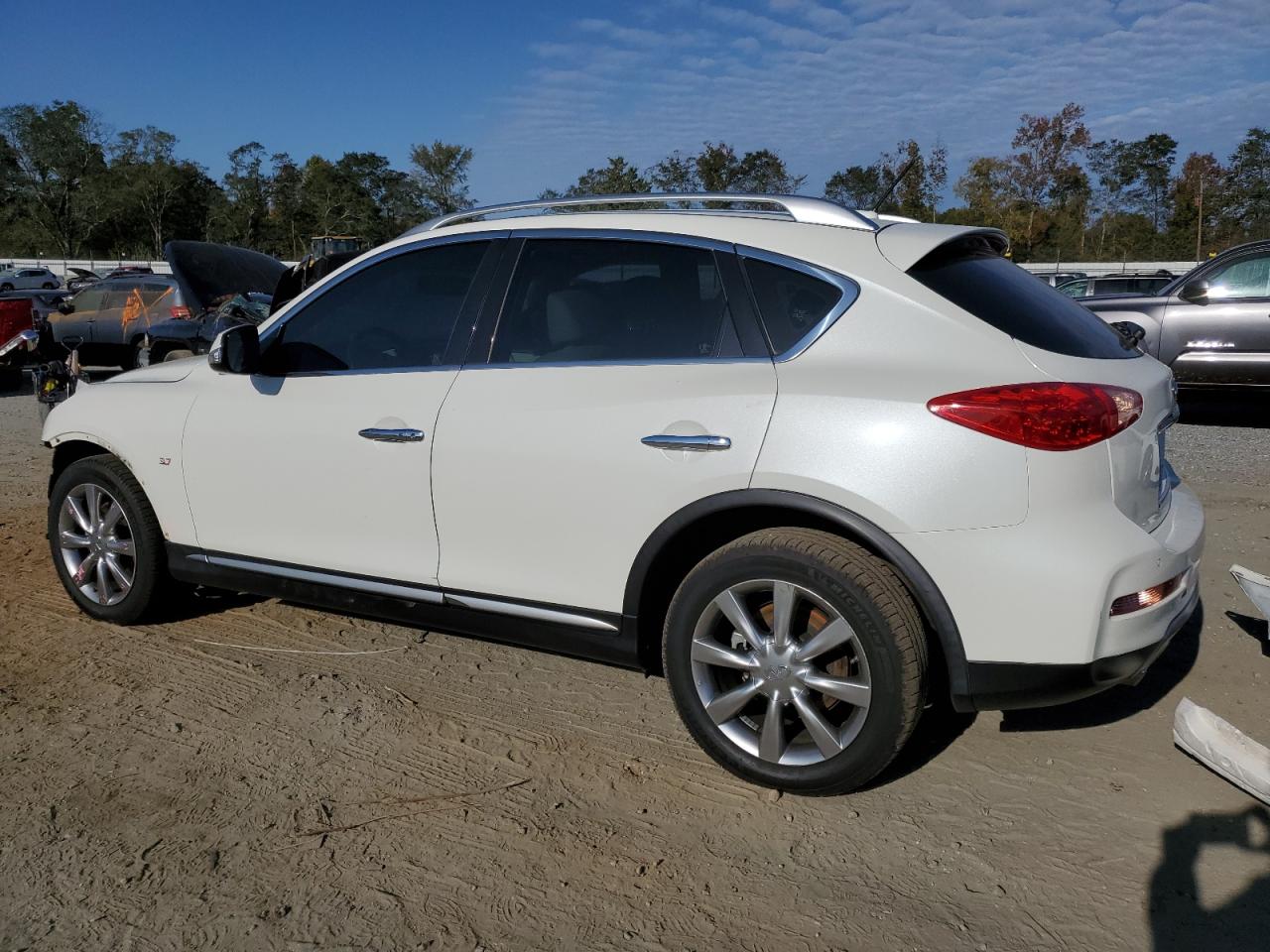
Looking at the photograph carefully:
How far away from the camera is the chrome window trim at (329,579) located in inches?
143

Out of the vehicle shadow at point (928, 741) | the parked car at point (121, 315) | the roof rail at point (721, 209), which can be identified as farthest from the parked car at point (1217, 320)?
the parked car at point (121, 315)

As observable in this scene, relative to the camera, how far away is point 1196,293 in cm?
988

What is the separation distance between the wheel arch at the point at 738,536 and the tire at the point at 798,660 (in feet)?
0.19

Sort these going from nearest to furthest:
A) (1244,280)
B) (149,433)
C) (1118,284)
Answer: (149,433) < (1244,280) < (1118,284)

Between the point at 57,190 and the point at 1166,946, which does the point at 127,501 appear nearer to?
the point at 1166,946

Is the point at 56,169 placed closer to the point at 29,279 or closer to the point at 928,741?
the point at 29,279

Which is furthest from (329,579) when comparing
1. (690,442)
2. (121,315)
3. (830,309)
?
(121,315)

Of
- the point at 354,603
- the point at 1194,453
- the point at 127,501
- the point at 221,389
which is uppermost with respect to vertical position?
the point at 221,389

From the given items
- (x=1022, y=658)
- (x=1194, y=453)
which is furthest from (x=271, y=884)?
(x=1194, y=453)

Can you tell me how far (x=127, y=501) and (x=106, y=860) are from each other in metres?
1.98

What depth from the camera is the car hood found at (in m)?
4.29

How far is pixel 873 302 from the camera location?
9.62ft

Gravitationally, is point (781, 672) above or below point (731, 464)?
below

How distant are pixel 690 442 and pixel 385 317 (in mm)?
1478
